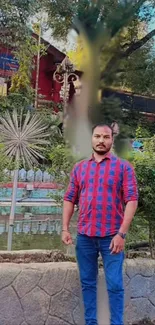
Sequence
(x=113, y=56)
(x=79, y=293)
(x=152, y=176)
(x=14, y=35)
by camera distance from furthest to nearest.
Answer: (x=14, y=35), (x=113, y=56), (x=152, y=176), (x=79, y=293)

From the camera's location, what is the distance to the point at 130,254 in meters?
3.12

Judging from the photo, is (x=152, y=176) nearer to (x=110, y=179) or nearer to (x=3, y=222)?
(x=110, y=179)

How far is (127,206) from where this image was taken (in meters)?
2.23

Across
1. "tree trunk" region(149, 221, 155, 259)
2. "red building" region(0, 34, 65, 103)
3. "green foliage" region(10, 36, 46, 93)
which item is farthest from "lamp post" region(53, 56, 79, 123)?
"red building" region(0, 34, 65, 103)

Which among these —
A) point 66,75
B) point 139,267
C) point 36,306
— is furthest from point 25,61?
point 36,306

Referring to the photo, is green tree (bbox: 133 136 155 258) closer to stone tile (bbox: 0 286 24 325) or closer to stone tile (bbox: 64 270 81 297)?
stone tile (bbox: 64 270 81 297)

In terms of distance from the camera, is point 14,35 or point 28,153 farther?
point 14,35

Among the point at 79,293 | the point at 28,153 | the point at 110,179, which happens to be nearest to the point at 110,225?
the point at 110,179

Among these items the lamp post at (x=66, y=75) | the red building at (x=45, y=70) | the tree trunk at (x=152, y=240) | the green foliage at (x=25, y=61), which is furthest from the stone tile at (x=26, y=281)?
the red building at (x=45, y=70)

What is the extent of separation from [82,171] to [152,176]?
30.9 inches

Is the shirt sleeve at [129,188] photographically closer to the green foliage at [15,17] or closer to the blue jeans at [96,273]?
the blue jeans at [96,273]

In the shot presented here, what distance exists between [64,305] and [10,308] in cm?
A: 35

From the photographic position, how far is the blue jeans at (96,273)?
89.1 inches

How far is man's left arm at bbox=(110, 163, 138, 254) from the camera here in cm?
218
